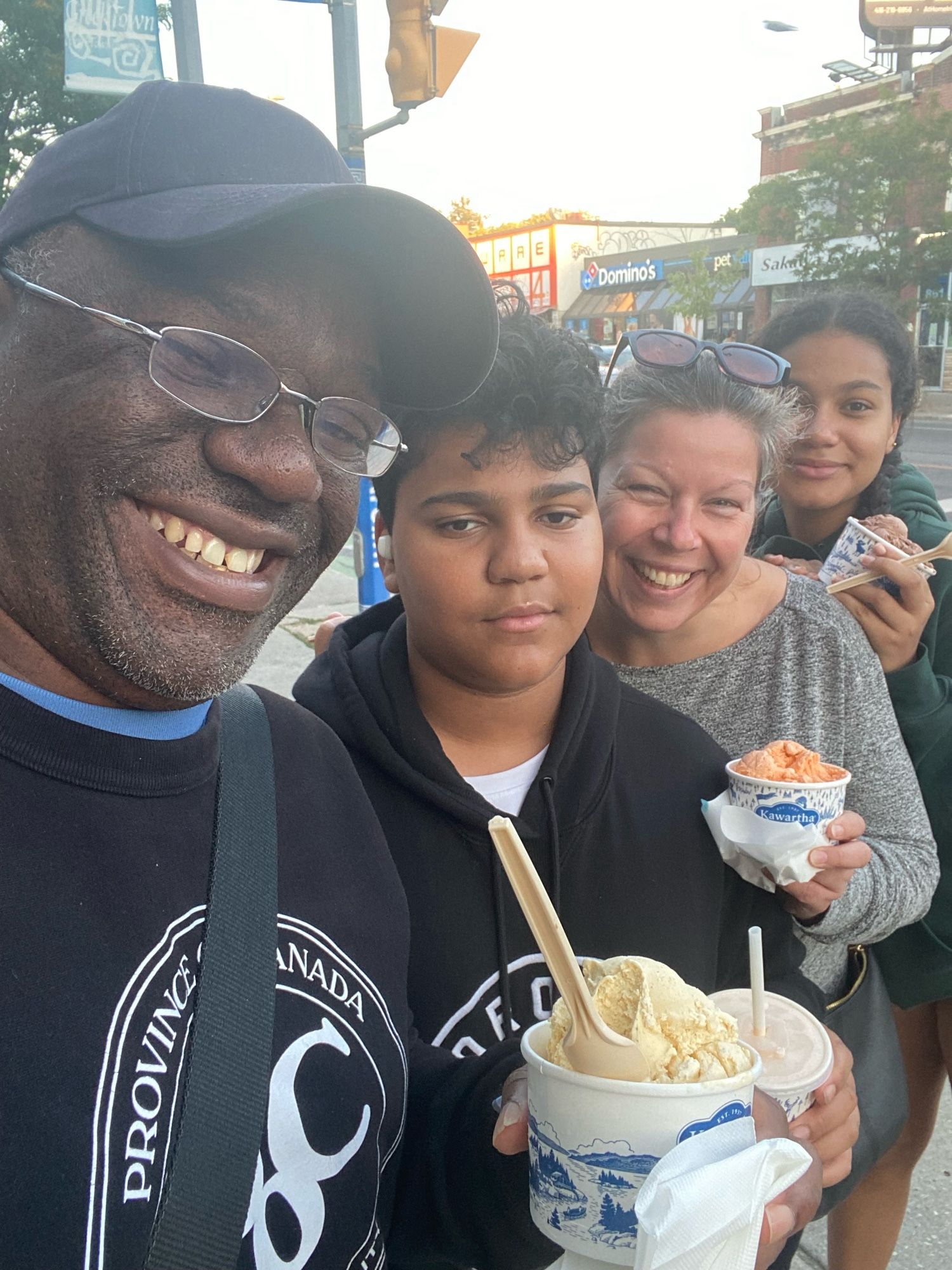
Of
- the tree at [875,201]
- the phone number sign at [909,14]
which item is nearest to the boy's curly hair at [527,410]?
the tree at [875,201]

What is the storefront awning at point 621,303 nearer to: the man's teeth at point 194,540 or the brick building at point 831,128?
the brick building at point 831,128

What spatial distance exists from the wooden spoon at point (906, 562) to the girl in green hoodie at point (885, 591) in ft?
0.09

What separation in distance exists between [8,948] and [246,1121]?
360 millimetres

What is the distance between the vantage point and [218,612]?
1288 millimetres

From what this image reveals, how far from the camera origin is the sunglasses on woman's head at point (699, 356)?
242 cm

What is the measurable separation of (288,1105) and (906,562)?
6.69ft

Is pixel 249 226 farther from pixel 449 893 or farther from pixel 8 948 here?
pixel 449 893

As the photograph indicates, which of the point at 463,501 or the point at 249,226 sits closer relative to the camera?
the point at 249,226

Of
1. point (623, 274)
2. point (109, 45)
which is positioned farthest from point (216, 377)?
point (623, 274)

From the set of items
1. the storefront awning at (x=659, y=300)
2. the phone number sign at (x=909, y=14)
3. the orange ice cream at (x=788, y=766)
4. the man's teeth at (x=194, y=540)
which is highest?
the phone number sign at (x=909, y=14)

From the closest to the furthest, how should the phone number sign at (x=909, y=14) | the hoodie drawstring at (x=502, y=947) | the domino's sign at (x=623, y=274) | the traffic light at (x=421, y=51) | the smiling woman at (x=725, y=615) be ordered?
the hoodie drawstring at (x=502, y=947) < the smiling woman at (x=725, y=615) < the traffic light at (x=421, y=51) < the phone number sign at (x=909, y=14) < the domino's sign at (x=623, y=274)

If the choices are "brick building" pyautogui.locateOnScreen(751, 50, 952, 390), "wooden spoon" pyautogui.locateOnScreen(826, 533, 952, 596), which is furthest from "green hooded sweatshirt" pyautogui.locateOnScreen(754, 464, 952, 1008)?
"brick building" pyautogui.locateOnScreen(751, 50, 952, 390)

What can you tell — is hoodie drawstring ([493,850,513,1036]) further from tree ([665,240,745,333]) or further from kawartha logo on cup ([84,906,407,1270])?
tree ([665,240,745,333])

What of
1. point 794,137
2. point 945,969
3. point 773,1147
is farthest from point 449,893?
point 794,137
